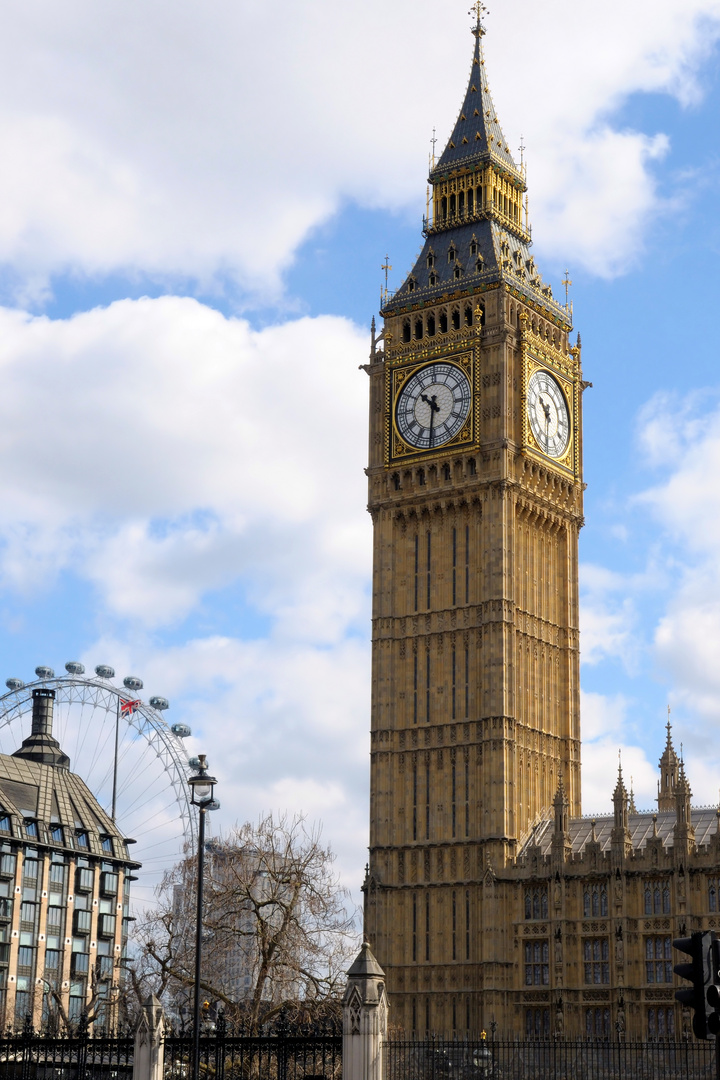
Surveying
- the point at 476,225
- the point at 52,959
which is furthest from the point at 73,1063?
the point at 52,959

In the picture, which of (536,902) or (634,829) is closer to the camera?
(536,902)

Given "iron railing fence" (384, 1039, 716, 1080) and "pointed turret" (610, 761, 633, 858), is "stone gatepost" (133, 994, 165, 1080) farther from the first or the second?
"pointed turret" (610, 761, 633, 858)

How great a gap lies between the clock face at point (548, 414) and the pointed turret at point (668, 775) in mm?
18363

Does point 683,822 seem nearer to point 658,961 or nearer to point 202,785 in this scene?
point 658,961

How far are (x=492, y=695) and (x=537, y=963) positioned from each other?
47.7 feet

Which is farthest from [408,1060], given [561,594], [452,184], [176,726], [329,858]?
[176,726]

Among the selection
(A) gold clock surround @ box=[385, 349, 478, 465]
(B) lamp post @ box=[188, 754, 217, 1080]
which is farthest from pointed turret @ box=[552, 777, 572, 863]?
(B) lamp post @ box=[188, 754, 217, 1080]

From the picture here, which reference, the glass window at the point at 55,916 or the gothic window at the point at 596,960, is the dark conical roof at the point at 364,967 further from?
the glass window at the point at 55,916

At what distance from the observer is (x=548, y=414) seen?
95062 mm

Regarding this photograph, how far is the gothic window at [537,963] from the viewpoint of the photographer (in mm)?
81188

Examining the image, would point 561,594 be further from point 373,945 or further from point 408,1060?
point 408,1060

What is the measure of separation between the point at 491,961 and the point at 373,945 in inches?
303

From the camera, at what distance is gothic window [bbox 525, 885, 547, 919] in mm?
82188

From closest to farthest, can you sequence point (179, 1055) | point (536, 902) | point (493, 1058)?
point (493, 1058), point (179, 1055), point (536, 902)
